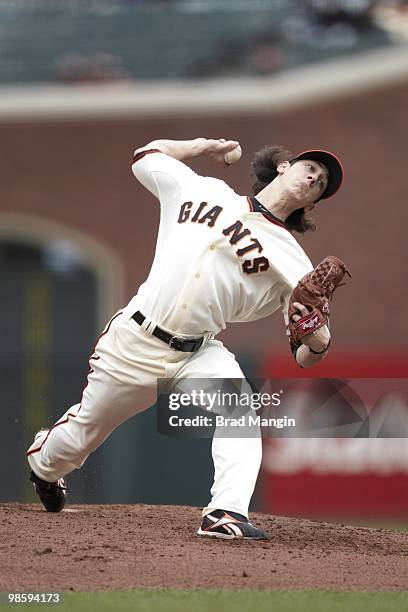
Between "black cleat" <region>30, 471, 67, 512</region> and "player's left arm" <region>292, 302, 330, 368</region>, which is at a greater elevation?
"player's left arm" <region>292, 302, 330, 368</region>

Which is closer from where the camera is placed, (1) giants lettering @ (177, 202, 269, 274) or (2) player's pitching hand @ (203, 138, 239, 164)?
(1) giants lettering @ (177, 202, 269, 274)

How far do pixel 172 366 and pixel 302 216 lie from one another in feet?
3.24

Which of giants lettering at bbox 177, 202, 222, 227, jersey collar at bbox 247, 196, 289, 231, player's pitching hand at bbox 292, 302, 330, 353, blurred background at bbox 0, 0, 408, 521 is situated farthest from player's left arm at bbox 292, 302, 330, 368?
blurred background at bbox 0, 0, 408, 521

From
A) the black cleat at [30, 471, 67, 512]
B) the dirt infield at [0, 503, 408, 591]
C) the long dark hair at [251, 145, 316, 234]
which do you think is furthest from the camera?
the black cleat at [30, 471, 67, 512]

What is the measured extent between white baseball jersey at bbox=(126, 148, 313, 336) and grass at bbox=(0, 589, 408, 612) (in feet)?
4.95

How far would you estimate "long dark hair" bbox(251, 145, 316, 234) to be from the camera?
18.9 ft

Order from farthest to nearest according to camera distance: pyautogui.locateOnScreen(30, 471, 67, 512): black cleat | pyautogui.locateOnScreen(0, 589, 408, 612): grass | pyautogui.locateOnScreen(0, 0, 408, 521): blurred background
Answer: pyautogui.locateOnScreen(0, 0, 408, 521): blurred background, pyautogui.locateOnScreen(30, 471, 67, 512): black cleat, pyautogui.locateOnScreen(0, 589, 408, 612): grass

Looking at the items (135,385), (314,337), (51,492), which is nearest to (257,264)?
(314,337)

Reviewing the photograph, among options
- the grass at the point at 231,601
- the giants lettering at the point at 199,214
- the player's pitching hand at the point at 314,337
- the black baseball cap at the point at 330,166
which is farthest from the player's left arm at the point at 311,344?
the grass at the point at 231,601

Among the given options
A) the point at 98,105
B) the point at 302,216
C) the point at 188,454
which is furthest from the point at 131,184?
the point at 302,216

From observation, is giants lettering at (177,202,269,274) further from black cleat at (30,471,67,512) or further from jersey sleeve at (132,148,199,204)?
black cleat at (30,471,67,512)

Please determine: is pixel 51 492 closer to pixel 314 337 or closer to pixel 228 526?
pixel 228 526

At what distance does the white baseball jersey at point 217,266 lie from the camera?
5.38 metres

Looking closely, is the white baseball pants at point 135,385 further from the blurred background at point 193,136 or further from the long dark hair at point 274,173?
the blurred background at point 193,136
